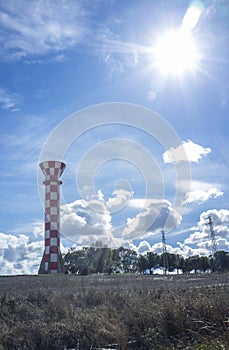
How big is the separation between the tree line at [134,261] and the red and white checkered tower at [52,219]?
25.9 meters

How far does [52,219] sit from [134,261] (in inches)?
1816

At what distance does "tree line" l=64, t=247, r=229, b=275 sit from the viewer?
68.5 metres

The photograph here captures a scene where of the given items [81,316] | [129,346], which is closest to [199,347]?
[129,346]

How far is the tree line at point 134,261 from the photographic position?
2697 inches

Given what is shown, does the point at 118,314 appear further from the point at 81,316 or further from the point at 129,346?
the point at 129,346

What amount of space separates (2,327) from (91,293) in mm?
4386

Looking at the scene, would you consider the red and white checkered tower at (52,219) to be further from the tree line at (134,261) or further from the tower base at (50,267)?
the tree line at (134,261)

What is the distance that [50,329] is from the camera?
329 inches

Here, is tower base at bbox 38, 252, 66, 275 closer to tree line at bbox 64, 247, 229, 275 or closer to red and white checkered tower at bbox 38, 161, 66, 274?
red and white checkered tower at bbox 38, 161, 66, 274

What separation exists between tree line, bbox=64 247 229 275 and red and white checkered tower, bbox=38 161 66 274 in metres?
25.9

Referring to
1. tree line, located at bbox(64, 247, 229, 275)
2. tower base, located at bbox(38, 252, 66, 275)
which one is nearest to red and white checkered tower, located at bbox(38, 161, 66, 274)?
tower base, located at bbox(38, 252, 66, 275)

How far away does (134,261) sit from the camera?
83.2 m

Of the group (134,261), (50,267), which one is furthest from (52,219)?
(134,261)

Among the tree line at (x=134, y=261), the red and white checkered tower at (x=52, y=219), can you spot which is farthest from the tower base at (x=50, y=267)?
the tree line at (x=134, y=261)
